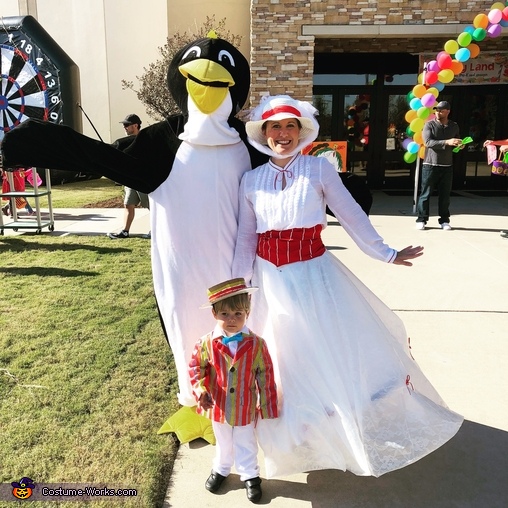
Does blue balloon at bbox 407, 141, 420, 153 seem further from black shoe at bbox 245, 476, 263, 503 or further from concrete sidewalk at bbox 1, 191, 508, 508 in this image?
black shoe at bbox 245, 476, 263, 503

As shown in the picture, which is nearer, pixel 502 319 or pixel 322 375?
pixel 322 375

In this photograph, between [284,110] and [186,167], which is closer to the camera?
[284,110]

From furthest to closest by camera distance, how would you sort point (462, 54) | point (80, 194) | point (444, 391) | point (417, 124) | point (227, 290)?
1. point (80, 194)
2. point (417, 124)
3. point (462, 54)
4. point (444, 391)
5. point (227, 290)

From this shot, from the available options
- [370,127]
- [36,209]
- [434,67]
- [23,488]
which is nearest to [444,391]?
[23,488]

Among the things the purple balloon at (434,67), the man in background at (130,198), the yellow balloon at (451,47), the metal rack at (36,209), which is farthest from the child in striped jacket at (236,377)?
the yellow balloon at (451,47)

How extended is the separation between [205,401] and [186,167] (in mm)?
1075

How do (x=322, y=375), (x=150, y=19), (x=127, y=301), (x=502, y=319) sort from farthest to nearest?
(x=150, y=19), (x=127, y=301), (x=502, y=319), (x=322, y=375)

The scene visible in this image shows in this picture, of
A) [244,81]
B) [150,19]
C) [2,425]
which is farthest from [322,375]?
[150,19]

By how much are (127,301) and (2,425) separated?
2091 mm

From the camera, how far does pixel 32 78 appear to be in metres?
9.92

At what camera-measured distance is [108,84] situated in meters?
16.3

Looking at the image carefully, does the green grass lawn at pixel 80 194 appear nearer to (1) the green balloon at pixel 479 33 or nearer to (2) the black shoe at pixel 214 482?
(1) the green balloon at pixel 479 33

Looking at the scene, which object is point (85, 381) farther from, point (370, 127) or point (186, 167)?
point (370, 127)

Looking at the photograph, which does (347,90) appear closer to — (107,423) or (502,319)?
(502,319)
